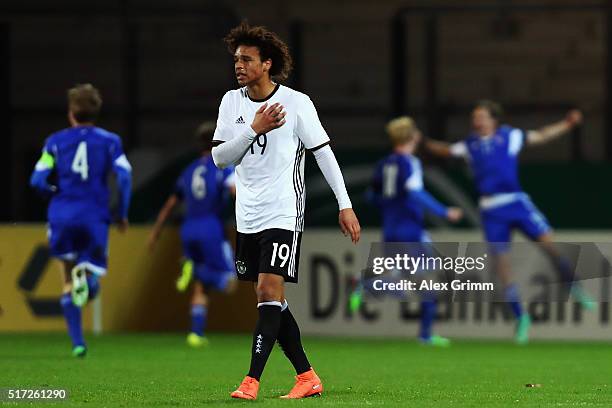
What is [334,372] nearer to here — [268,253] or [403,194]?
[268,253]

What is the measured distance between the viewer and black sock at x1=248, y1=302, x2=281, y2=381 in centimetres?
760

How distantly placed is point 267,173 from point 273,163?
0.19 ft

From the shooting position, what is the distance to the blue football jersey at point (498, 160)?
14.5 metres

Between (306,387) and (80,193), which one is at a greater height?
(80,193)

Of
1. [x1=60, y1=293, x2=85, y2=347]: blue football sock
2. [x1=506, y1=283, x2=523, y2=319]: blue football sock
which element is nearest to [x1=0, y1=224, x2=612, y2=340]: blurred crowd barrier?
[x1=506, y1=283, x2=523, y2=319]: blue football sock

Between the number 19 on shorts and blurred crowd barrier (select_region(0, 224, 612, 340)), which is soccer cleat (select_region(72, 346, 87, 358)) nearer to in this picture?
blurred crowd barrier (select_region(0, 224, 612, 340))

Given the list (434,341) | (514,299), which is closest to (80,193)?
(434,341)

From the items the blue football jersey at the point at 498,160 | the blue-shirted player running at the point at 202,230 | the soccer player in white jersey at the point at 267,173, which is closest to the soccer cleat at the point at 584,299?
the blue football jersey at the point at 498,160

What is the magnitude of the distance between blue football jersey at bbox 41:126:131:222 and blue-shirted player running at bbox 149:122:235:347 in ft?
7.82

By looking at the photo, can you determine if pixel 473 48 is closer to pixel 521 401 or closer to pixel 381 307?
pixel 381 307

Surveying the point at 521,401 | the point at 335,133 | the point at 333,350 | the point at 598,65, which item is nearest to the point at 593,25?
the point at 598,65

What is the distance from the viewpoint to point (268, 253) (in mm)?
7660

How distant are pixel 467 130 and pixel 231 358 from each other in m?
5.81

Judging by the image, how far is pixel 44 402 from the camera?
7727 millimetres
